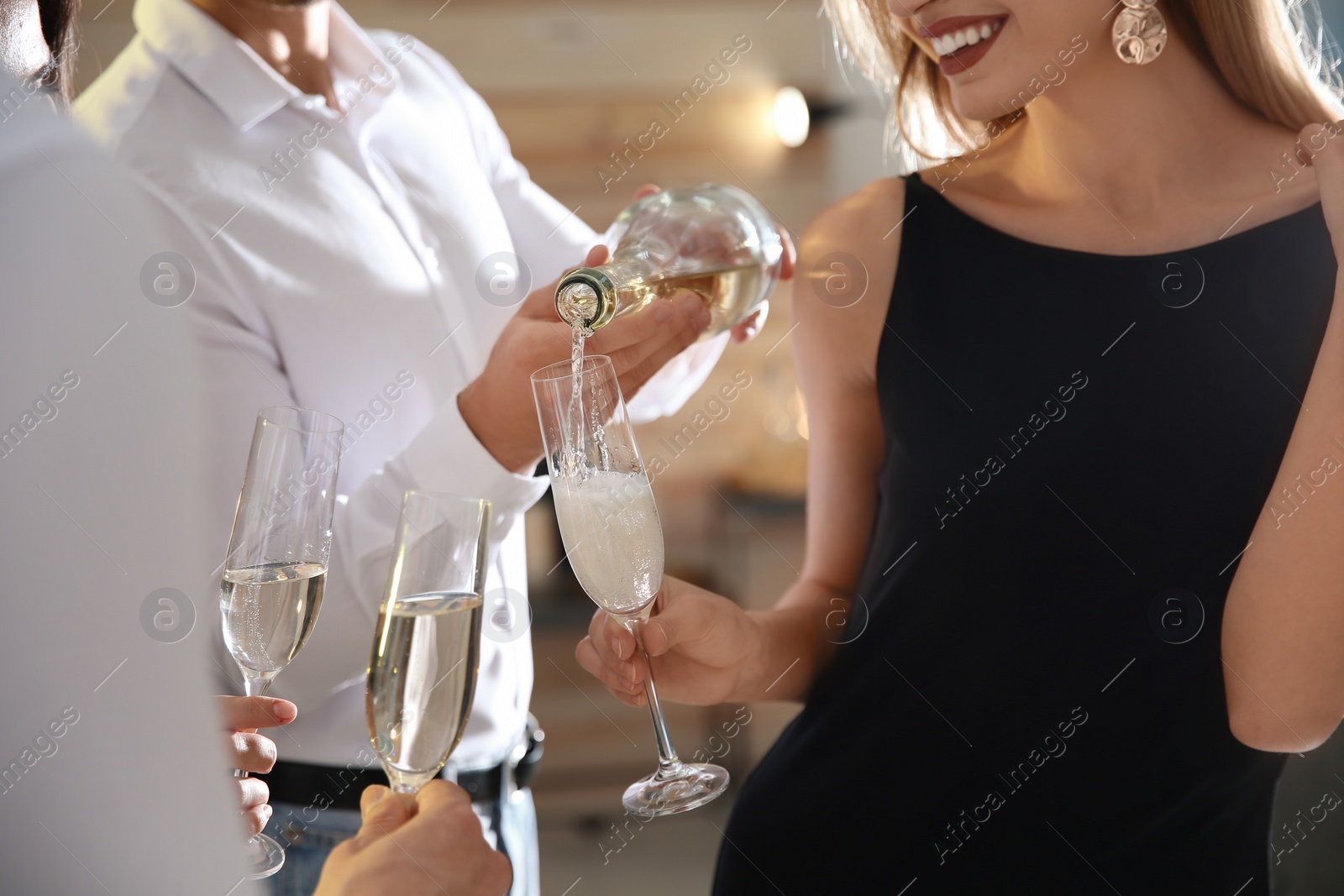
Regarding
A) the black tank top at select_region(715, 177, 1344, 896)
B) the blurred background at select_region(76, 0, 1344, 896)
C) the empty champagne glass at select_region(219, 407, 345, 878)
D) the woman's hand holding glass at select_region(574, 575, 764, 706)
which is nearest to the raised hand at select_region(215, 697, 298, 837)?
the empty champagne glass at select_region(219, 407, 345, 878)

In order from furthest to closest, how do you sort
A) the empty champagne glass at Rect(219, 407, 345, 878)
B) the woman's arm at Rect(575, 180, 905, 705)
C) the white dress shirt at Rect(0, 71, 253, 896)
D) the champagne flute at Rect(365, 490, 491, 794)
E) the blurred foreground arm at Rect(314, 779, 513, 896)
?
1. the woman's arm at Rect(575, 180, 905, 705)
2. the empty champagne glass at Rect(219, 407, 345, 878)
3. the champagne flute at Rect(365, 490, 491, 794)
4. the blurred foreground arm at Rect(314, 779, 513, 896)
5. the white dress shirt at Rect(0, 71, 253, 896)

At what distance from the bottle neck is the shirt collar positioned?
23.7 inches

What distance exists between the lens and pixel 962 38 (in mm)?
1104

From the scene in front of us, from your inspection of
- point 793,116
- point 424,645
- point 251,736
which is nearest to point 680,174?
point 793,116

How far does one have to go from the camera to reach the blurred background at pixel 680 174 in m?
4.00

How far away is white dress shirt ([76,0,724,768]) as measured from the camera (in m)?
1.17

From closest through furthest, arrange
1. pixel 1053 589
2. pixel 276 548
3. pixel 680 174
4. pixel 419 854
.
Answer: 1. pixel 419 854
2. pixel 276 548
3. pixel 1053 589
4. pixel 680 174

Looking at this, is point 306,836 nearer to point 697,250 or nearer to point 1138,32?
point 697,250

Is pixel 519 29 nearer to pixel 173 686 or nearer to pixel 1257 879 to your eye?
pixel 1257 879

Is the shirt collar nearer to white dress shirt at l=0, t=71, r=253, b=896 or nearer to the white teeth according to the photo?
the white teeth

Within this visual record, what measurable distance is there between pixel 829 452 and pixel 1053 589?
1.01 feet

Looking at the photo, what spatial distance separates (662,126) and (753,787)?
3313 millimetres

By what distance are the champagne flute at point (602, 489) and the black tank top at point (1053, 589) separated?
32 centimetres

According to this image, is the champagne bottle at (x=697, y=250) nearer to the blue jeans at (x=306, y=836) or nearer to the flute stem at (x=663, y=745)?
the flute stem at (x=663, y=745)
